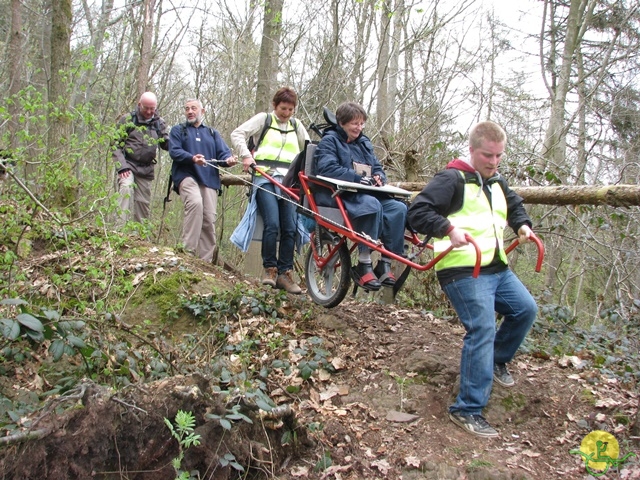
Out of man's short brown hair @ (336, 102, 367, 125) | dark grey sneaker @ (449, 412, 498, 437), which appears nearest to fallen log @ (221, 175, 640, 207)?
man's short brown hair @ (336, 102, 367, 125)

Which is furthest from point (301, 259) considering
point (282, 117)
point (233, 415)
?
point (233, 415)

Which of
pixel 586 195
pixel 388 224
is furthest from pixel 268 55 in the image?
pixel 586 195

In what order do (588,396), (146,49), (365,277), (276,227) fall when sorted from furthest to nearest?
(146,49) → (276,227) → (365,277) → (588,396)

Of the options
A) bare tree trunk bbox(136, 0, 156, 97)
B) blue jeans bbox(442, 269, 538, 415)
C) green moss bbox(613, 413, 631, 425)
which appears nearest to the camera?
blue jeans bbox(442, 269, 538, 415)

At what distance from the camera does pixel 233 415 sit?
2.91m

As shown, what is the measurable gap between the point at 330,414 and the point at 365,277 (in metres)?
1.30

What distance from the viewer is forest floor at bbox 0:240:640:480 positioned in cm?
262

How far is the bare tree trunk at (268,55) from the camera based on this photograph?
8586 mm

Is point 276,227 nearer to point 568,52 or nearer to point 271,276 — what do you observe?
point 271,276

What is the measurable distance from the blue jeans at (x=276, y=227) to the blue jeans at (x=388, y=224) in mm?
1219

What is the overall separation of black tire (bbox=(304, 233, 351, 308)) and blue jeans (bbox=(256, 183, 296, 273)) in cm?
27

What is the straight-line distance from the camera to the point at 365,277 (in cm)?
470

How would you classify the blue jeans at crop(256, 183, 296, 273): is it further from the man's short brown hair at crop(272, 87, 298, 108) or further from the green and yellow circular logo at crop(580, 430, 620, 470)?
the green and yellow circular logo at crop(580, 430, 620, 470)

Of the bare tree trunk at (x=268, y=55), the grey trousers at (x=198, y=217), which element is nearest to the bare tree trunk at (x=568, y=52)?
the bare tree trunk at (x=268, y=55)
